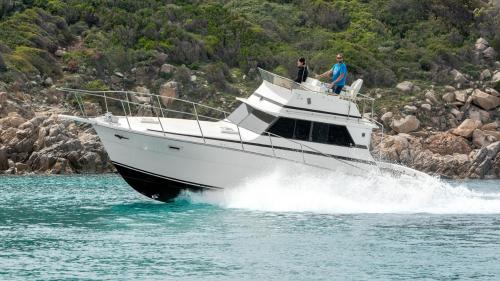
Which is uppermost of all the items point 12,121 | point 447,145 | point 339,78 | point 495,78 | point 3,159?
point 495,78

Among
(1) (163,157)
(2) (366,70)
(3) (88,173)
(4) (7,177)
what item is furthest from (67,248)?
(2) (366,70)

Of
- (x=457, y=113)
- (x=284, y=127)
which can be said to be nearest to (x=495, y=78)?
(x=457, y=113)

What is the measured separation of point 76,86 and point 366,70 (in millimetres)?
15485

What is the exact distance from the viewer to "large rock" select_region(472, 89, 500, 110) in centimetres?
4572

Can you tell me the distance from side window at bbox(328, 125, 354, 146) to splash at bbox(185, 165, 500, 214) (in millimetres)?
866

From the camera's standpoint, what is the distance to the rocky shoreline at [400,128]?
34.1 meters

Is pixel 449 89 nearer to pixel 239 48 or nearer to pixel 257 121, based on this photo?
pixel 239 48

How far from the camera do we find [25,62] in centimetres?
4078

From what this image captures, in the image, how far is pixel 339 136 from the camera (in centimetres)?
2441

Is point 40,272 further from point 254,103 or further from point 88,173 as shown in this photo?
point 88,173

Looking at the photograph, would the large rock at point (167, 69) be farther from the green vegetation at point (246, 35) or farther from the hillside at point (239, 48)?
the green vegetation at point (246, 35)

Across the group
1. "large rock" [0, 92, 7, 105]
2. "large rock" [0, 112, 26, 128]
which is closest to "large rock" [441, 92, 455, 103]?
"large rock" [0, 112, 26, 128]

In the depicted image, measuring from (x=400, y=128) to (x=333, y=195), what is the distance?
1931cm

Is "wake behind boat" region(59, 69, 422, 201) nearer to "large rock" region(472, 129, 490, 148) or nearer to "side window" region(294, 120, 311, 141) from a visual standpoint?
"side window" region(294, 120, 311, 141)
